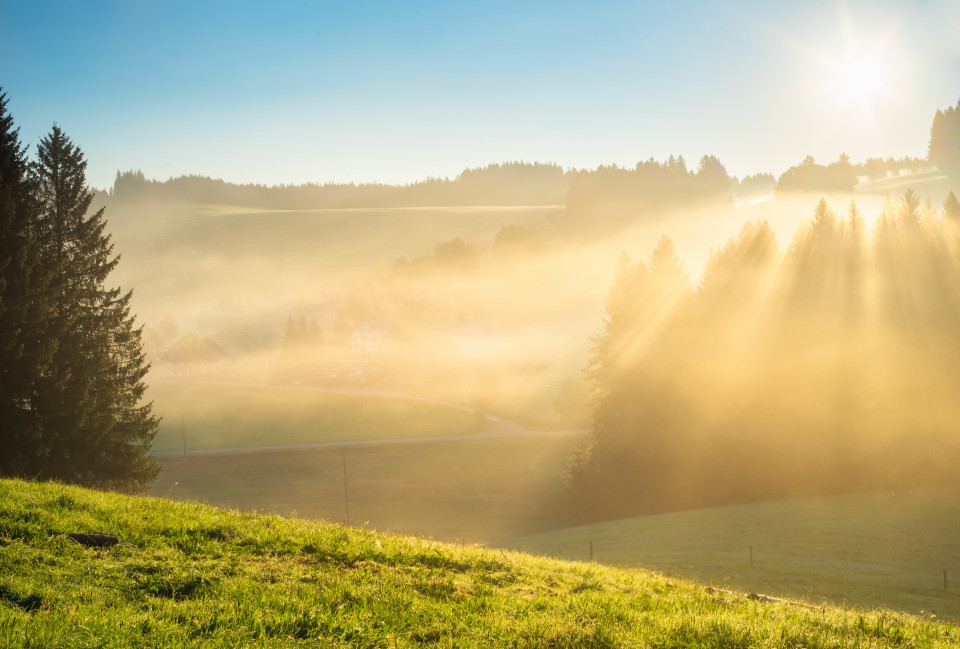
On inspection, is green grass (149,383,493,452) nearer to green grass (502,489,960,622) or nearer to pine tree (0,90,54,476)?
green grass (502,489,960,622)

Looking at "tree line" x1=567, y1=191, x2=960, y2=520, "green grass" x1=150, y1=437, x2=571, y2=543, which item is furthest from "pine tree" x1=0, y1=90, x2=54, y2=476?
"tree line" x1=567, y1=191, x2=960, y2=520

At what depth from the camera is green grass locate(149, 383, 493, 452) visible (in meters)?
81.6

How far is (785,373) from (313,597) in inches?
1899

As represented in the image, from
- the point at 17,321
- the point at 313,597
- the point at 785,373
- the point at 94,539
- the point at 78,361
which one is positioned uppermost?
the point at 17,321

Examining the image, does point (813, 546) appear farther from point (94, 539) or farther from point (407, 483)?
point (407, 483)

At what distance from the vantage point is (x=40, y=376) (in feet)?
82.7

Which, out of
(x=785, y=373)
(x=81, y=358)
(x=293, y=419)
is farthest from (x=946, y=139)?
(x=81, y=358)

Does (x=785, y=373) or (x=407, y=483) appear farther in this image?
(x=407, y=483)

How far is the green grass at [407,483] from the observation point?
5544 cm

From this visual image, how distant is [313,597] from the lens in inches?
381

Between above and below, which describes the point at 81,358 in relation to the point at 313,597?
above

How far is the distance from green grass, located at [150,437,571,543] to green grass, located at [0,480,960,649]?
3721 cm

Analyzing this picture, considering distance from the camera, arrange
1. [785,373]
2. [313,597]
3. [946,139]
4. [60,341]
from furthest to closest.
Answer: [946,139] → [785,373] → [60,341] → [313,597]

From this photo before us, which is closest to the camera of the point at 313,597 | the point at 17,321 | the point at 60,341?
the point at 313,597
